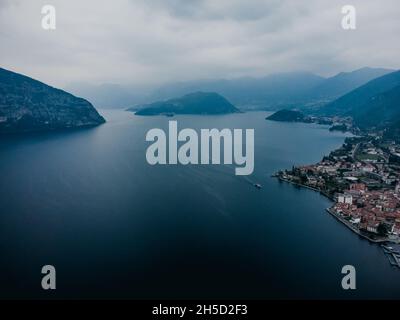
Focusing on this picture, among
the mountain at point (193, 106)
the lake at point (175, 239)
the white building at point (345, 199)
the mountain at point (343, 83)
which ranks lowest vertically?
the lake at point (175, 239)

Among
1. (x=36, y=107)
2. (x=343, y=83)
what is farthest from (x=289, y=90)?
(x=36, y=107)

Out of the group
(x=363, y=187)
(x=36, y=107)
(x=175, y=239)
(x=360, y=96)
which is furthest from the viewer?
(x=360, y=96)

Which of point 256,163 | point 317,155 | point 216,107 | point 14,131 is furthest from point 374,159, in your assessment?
point 216,107

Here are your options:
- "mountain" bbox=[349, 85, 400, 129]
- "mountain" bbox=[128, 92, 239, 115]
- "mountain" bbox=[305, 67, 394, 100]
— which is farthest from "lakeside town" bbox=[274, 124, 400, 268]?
"mountain" bbox=[305, 67, 394, 100]

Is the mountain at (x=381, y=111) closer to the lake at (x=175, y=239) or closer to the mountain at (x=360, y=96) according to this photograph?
the mountain at (x=360, y=96)

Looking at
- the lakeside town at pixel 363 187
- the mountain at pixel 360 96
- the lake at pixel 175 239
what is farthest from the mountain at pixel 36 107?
the mountain at pixel 360 96

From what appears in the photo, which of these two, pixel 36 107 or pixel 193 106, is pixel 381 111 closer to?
pixel 193 106

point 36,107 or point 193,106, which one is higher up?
point 193,106
